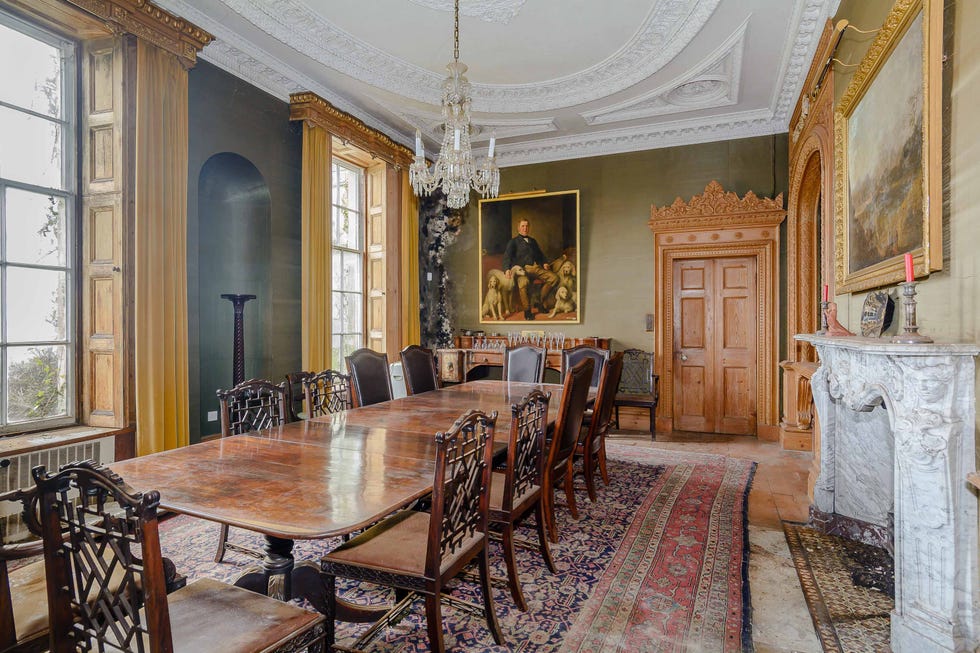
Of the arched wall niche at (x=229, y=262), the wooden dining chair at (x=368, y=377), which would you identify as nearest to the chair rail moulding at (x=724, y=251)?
the wooden dining chair at (x=368, y=377)

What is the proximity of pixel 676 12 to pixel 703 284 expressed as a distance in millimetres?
3163

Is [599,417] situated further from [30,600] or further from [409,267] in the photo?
[409,267]

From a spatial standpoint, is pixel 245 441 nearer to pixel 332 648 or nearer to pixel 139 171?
pixel 332 648

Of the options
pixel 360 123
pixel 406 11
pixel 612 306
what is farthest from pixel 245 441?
pixel 612 306

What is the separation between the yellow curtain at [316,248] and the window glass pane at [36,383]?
1.86 m

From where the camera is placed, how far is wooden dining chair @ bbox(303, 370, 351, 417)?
10.8ft

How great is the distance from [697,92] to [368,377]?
14.4 feet

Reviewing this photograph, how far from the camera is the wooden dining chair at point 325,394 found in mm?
3287

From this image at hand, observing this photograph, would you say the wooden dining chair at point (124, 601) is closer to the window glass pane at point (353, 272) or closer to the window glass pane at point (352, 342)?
the window glass pane at point (352, 342)

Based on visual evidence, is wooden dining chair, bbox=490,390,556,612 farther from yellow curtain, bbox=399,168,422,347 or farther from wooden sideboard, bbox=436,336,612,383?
yellow curtain, bbox=399,168,422,347

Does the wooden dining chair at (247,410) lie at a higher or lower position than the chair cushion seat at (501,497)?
higher

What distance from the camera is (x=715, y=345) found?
242 inches

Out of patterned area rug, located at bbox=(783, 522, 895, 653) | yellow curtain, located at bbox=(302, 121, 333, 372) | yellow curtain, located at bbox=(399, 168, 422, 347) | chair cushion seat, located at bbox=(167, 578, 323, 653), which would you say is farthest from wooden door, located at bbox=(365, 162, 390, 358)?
chair cushion seat, located at bbox=(167, 578, 323, 653)

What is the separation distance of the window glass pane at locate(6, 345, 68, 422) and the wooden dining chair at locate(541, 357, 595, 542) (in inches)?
130
